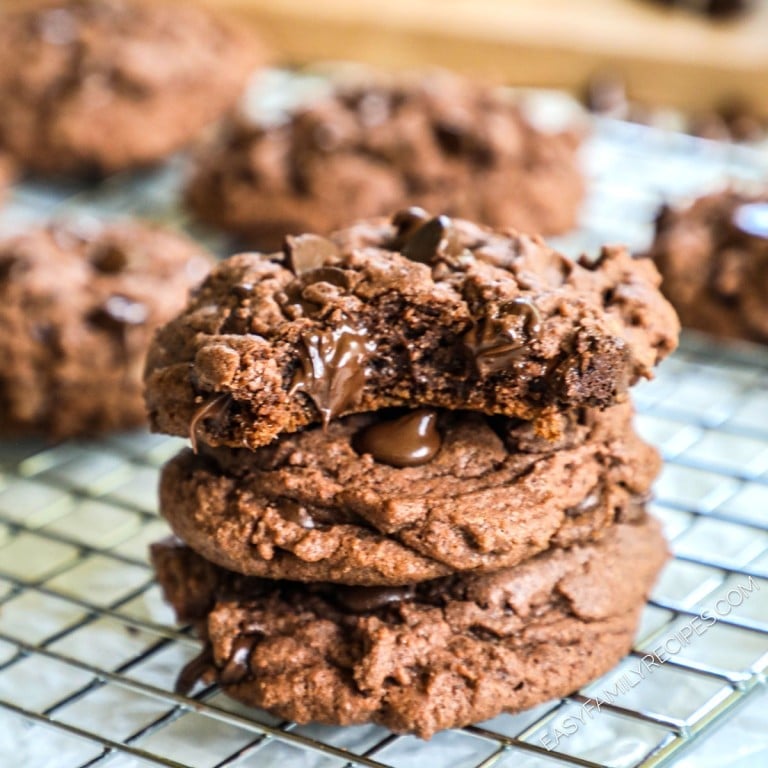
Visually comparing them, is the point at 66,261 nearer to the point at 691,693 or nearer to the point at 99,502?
the point at 99,502

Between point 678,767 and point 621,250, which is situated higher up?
point 621,250

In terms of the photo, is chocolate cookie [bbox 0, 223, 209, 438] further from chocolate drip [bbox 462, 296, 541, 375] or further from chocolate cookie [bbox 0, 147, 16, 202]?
chocolate drip [bbox 462, 296, 541, 375]

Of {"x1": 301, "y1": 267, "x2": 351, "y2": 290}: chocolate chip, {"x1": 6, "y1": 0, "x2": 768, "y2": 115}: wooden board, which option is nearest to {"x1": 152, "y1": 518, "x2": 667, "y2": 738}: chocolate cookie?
{"x1": 301, "y1": 267, "x2": 351, "y2": 290}: chocolate chip

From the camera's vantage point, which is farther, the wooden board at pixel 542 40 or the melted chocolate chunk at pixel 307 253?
the wooden board at pixel 542 40

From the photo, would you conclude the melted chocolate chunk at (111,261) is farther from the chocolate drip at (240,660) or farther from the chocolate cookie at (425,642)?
the chocolate drip at (240,660)

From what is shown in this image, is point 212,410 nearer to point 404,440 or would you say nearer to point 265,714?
point 404,440

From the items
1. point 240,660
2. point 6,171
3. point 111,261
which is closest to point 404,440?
point 240,660

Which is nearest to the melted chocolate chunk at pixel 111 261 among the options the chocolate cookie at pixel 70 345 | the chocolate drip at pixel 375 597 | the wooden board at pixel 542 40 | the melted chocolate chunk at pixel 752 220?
the chocolate cookie at pixel 70 345

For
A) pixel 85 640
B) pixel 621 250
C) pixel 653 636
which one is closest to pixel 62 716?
pixel 85 640
